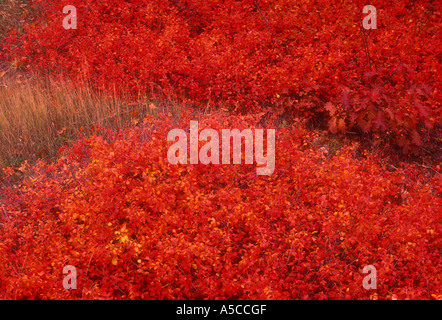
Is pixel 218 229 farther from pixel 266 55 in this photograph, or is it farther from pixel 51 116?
pixel 266 55

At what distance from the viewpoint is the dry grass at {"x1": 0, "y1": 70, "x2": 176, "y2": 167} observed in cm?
724

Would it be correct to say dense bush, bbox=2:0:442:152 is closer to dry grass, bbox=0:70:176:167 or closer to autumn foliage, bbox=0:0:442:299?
autumn foliage, bbox=0:0:442:299

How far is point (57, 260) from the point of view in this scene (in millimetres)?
4543

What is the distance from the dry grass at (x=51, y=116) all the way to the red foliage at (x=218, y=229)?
105 centimetres

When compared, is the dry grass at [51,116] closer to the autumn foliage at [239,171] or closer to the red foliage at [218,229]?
the autumn foliage at [239,171]

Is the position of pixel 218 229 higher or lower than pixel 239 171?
lower

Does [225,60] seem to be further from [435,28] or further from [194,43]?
[435,28]

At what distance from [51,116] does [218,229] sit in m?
5.29

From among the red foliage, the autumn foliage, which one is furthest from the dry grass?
the red foliage

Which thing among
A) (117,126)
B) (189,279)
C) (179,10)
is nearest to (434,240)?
(189,279)

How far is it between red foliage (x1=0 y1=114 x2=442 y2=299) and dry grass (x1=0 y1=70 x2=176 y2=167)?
3.46ft

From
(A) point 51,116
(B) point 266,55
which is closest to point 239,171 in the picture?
(B) point 266,55

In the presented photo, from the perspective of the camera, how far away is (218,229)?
4973 millimetres

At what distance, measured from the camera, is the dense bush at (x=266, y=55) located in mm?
7094
